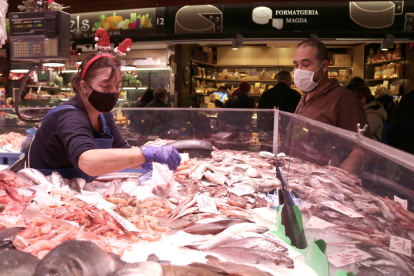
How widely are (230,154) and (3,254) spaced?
112 inches

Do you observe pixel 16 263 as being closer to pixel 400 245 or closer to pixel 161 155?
pixel 400 245

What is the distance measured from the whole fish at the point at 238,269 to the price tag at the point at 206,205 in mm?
626

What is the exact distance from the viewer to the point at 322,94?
2.77 metres

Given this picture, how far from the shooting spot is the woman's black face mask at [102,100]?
224 centimetres

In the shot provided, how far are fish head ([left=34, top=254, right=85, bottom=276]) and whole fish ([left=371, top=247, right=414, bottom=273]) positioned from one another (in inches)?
28.6

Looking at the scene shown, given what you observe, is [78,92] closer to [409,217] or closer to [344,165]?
[344,165]

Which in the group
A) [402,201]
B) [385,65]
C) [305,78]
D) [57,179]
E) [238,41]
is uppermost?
[238,41]

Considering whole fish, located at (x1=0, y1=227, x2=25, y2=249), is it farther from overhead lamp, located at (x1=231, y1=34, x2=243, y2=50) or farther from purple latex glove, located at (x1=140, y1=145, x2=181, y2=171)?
overhead lamp, located at (x1=231, y1=34, x2=243, y2=50)

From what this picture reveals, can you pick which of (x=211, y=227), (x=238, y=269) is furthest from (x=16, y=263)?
(x=211, y=227)

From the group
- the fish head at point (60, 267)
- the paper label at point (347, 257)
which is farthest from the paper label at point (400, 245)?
the fish head at point (60, 267)

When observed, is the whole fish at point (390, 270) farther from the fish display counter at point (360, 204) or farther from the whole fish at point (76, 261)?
the whole fish at point (76, 261)

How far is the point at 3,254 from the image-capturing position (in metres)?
0.79

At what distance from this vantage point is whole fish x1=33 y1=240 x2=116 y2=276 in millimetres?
797

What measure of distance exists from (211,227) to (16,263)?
2.89 ft
